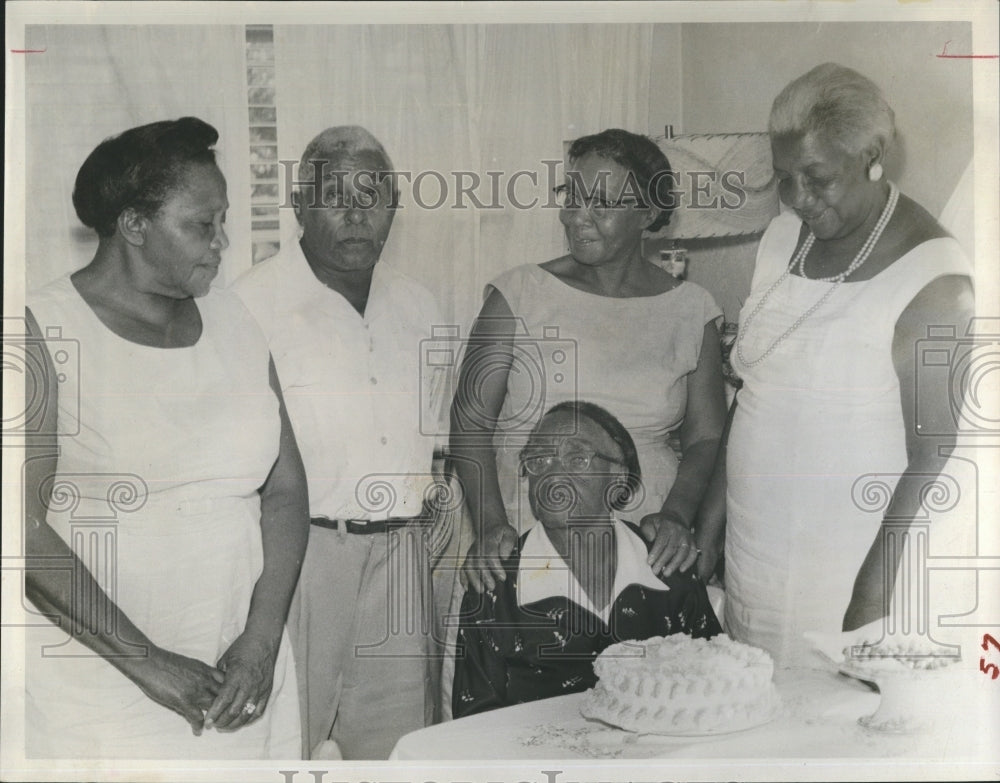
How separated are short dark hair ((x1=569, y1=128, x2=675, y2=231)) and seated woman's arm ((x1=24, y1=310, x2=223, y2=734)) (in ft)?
5.49

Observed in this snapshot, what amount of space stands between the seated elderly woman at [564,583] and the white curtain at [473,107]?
511 mm

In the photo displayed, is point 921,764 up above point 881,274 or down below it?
below

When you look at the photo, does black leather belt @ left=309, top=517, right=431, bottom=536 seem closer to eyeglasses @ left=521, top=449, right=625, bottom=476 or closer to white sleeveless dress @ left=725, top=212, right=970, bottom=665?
eyeglasses @ left=521, top=449, right=625, bottom=476

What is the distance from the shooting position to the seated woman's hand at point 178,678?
3.19 m

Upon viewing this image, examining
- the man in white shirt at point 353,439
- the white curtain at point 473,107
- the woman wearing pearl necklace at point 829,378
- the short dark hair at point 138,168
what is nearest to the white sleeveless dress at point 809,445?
the woman wearing pearl necklace at point 829,378

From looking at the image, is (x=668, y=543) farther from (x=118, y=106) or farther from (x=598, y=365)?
(x=118, y=106)

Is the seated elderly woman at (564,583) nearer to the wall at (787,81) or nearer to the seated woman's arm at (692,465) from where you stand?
the seated woman's arm at (692,465)

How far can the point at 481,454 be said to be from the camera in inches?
128

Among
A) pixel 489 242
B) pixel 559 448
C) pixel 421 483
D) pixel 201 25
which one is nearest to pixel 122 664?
pixel 421 483

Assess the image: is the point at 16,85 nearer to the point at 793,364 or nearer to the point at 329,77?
the point at 329,77

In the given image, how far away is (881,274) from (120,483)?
88.7 inches

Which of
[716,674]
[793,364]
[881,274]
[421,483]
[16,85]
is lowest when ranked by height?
[716,674]

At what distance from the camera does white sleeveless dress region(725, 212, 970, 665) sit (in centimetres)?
324

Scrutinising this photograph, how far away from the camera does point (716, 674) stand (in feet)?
10.2
